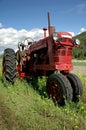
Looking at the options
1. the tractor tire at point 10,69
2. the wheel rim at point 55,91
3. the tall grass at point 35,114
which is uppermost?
the tractor tire at point 10,69

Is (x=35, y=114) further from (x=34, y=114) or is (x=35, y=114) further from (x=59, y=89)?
(x=59, y=89)

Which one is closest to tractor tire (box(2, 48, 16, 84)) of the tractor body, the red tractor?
the red tractor

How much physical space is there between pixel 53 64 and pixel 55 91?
100 cm

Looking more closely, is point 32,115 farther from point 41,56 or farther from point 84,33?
point 84,33

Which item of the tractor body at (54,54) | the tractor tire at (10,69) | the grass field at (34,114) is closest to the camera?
the grass field at (34,114)

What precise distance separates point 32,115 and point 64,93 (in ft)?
4.86

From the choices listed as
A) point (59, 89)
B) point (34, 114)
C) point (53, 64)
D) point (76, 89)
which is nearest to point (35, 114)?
point (34, 114)

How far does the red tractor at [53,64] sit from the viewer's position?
6977 mm

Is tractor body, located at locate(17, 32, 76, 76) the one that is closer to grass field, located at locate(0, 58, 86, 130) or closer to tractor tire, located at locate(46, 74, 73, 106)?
tractor tire, located at locate(46, 74, 73, 106)

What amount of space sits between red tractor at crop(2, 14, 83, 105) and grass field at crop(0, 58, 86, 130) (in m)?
0.39

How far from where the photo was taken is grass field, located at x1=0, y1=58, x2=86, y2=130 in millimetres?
4961

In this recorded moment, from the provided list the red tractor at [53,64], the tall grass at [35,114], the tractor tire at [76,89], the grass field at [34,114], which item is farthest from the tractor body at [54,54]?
the tall grass at [35,114]

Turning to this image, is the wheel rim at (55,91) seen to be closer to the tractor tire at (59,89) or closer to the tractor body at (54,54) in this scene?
the tractor tire at (59,89)

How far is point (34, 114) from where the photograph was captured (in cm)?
557
